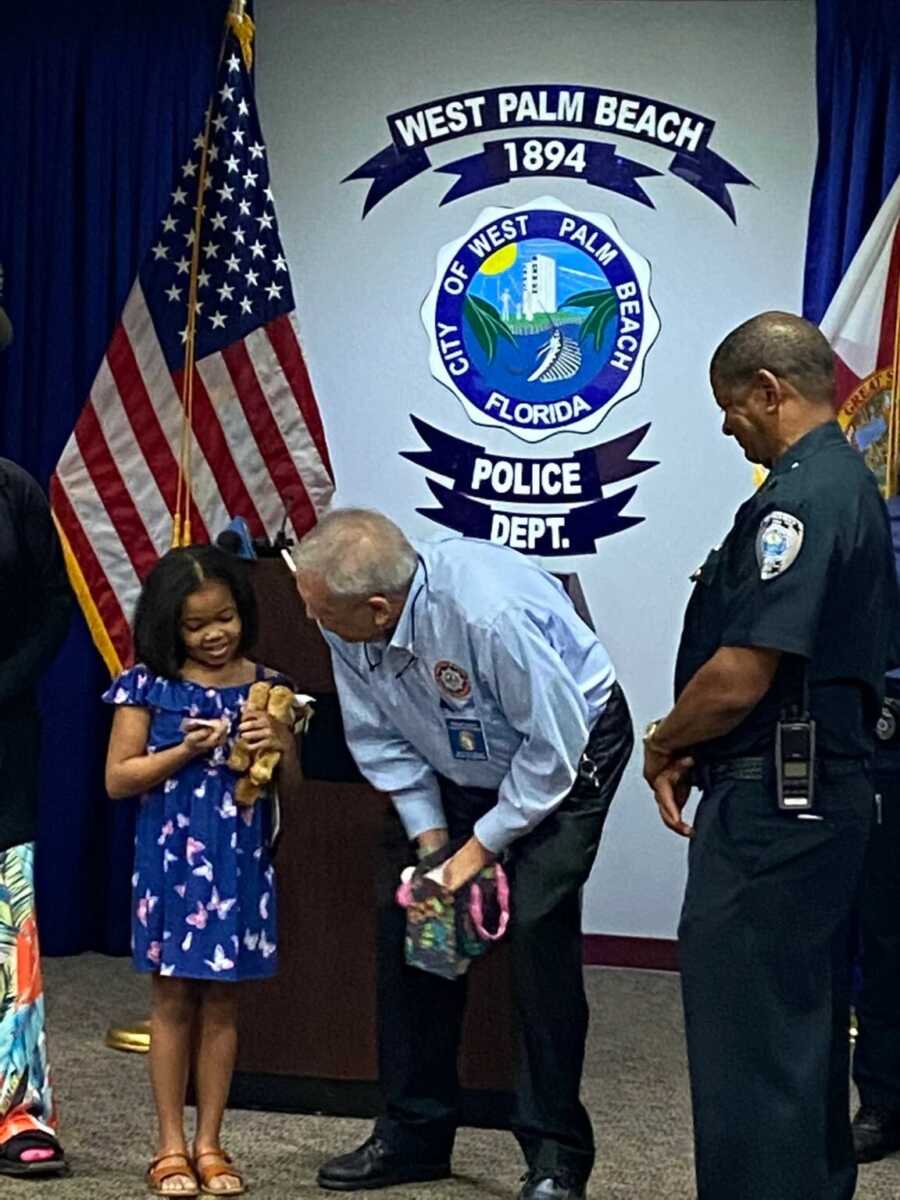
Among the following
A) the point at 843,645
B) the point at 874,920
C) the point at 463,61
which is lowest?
the point at 874,920

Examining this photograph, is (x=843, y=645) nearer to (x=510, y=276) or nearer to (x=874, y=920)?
(x=874, y=920)

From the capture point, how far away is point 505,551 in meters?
3.69

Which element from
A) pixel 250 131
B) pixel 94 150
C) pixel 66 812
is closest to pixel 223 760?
pixel 250 131

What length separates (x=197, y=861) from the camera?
366 centimetres

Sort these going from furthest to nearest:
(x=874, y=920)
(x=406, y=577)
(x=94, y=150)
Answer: (x=94, y=150), (x=874, y=920), (x=406, y=577)

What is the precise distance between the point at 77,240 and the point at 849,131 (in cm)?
217

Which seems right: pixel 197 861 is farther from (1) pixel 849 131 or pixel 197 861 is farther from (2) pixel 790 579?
(1) pixel 849 131

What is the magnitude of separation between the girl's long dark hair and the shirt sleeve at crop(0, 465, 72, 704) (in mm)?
244

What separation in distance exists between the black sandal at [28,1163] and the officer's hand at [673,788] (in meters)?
1.34

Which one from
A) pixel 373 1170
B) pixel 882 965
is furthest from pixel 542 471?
pixel 373 1170

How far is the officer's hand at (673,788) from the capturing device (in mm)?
3324

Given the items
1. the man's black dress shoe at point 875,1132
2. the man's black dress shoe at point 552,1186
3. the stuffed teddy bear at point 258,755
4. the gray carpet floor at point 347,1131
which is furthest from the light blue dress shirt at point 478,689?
the man's black dress shoe at point 875,1132

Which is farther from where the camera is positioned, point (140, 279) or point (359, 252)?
point (359, 252)

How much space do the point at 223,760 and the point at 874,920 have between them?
54.2 inches
